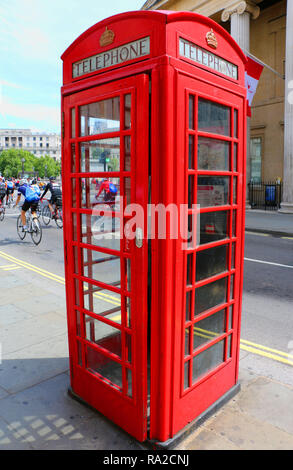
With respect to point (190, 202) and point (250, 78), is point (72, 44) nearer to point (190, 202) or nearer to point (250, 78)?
point (190, 202)

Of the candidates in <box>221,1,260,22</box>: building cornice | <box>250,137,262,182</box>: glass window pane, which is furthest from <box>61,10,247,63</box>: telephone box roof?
<box>250,137,262,182</box>: glass window pane

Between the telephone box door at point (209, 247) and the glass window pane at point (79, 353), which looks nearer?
the telephone box door at point (209, 247)

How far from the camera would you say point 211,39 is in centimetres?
262

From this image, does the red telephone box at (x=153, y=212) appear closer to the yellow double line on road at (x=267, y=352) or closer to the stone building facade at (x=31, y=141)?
the yellow double line on road at (x=267, y=352)

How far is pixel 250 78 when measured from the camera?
15.4 metres

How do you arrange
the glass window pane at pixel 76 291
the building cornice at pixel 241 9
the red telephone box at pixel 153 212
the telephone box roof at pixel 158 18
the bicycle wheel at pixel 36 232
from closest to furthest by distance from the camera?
the telephone box roof at pixel 158 18 < the red telephone box at pixel 153 212 < the glass window pane at pixel 76 291 < the bicycle wheel at pixel 36 232 < the building cornice at pixel 241 9

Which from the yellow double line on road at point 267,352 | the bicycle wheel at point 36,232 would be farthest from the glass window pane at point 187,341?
the bicycle wheel at point 36,232

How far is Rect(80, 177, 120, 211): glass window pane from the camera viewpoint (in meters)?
2.69

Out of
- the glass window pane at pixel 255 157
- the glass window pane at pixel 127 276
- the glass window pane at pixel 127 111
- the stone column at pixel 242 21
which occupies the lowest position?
the glass window pane at pixel 127 276

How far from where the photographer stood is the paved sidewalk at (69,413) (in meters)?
2.73

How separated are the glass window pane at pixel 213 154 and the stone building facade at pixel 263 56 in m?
19.6

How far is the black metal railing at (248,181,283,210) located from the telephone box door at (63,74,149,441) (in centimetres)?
1960

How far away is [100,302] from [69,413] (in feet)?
3.06

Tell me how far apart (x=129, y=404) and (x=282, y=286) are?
4.90 m
